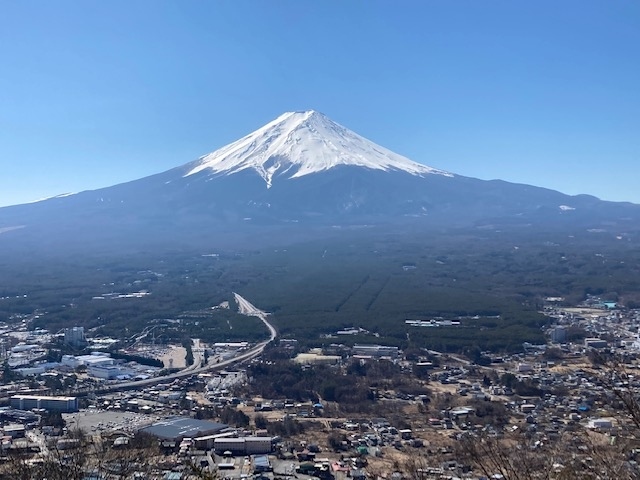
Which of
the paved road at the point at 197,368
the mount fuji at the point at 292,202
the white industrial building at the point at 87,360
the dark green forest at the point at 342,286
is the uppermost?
the mount fuji at the point at 292,202

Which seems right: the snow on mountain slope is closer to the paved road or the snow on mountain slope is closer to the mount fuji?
the mount fuji

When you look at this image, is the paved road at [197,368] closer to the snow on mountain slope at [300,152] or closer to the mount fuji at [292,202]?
the mount fuji at [292,202]

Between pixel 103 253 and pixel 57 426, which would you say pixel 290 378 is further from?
pixel 103 253

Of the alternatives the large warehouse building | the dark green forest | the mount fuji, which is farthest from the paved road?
the mount fuji

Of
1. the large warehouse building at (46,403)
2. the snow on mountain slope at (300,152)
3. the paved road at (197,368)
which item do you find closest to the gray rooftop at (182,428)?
the large warehouse building at (46,403)

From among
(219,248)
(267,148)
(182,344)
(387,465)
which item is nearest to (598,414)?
(387,465)

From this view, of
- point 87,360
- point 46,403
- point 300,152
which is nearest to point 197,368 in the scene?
point 87,360

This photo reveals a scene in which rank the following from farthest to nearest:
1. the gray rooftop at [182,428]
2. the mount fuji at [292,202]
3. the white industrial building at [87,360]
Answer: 1. the mount fuji at [292,202]
2. the white industrial building at [87,360]
3. the gray rooftop at [182,428]
